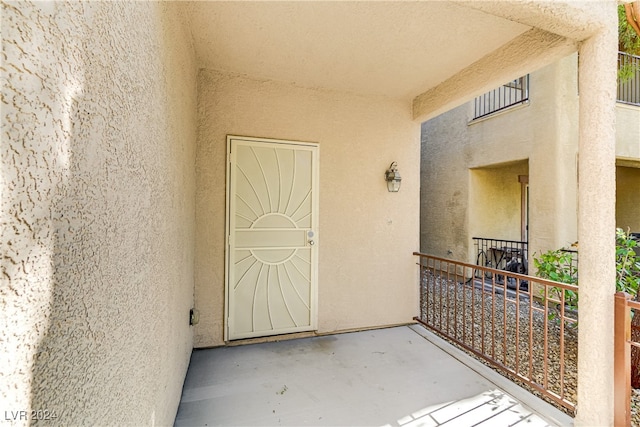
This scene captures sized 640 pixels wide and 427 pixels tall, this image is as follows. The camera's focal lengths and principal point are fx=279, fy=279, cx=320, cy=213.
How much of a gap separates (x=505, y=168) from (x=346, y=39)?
6.98 metres

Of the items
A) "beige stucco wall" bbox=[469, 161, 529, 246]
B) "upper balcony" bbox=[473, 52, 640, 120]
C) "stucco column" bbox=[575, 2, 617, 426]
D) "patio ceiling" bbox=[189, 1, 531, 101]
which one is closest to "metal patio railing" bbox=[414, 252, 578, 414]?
"stucco column" bbox=[575, 2, 617, 426]

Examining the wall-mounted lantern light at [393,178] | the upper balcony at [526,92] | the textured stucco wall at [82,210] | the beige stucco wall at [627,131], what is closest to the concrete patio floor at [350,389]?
the textured stucco wall at [82,210]

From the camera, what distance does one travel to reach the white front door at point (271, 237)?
3.50 metres

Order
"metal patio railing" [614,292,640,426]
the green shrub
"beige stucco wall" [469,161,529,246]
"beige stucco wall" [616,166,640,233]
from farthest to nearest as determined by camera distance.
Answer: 1. "beige stucco wall" [616,166,640,233]
2. "beige stucco wall" [469,161,529,246]
3. the green shrub
4. "metal patio railing" [614,292,640,426]

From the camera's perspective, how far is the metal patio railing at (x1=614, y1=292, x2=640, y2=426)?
195cm

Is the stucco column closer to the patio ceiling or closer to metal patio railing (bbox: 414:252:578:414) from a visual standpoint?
metal patio railing (bbox: 414:252:578:414)

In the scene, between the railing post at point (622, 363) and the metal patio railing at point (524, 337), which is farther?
the metal patio railing at point (524, 337)

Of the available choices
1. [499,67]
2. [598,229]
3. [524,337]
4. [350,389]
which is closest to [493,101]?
[499,67]

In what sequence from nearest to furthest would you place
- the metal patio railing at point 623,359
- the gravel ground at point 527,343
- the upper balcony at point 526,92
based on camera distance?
the metal patio railing at point 623,359
the gravel ground at point 527,343
the upper balcony at point 526,92

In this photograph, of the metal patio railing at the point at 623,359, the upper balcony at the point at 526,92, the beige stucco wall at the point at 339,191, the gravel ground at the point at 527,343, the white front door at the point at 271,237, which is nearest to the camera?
the metal patio railing at the point at 623,359

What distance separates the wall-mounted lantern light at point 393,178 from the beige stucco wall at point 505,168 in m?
3.66

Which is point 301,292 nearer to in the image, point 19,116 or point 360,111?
point 360,111

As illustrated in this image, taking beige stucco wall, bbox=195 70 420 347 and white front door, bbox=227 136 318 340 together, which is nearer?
beige stucco wall, bbox=195 70 420 347

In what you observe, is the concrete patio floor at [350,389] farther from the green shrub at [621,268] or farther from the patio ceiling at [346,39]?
the patio ceiling at [346,39]
